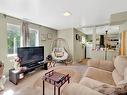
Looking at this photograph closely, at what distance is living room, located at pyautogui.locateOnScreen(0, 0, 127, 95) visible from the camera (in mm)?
2141

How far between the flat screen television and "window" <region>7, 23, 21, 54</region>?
0.67 meters

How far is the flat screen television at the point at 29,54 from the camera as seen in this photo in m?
3.39

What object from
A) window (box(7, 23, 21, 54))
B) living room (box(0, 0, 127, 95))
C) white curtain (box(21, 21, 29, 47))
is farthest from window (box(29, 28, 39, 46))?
window (box(7, 23, 21, 54))

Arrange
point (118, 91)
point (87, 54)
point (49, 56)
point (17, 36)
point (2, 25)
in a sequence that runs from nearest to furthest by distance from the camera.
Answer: point (118, 91), point (2, 25), point (17, 36), point (49, 56), point (87, 54)

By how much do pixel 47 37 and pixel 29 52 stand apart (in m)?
2.16

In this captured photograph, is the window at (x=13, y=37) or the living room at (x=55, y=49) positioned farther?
the window at (x=13, y=37)

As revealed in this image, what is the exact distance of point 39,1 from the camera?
2287 mm

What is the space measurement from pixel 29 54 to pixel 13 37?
3.00ft

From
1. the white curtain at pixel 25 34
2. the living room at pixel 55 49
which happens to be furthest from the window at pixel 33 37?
the white curtain at pixel 25 34

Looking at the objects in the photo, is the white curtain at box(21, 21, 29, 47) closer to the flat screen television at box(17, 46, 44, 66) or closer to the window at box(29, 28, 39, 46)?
the window at box(29, 28, 39, 46)

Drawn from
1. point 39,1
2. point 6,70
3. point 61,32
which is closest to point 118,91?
point 39,1

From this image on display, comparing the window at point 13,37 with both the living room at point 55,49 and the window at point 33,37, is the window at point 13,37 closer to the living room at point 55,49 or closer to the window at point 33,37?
the living room at point 55,49

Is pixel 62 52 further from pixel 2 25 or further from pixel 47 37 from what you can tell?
pixel 2 25

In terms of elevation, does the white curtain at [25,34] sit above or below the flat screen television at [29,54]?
above
